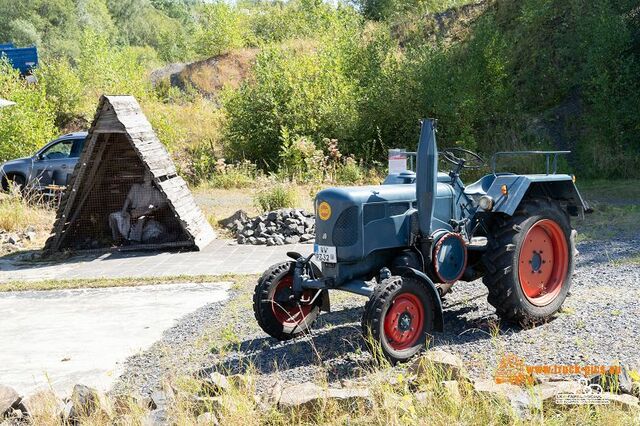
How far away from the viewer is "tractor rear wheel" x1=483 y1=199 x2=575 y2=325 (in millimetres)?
6520

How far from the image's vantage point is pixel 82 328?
7703 millimetres

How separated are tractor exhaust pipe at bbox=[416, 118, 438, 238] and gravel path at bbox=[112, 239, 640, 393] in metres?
1.13

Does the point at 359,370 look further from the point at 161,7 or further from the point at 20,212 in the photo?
→ the point at 161,7

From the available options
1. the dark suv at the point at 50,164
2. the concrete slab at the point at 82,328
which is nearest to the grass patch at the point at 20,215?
the dark suv at the point at 50,164

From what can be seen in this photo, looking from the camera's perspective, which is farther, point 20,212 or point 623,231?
point 20,212

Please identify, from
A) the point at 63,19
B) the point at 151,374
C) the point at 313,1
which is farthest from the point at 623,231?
the point at 63,19

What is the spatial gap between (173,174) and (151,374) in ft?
24.0

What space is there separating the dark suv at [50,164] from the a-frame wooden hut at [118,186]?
19.6 ft

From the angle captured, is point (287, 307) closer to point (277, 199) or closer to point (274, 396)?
point (274, 396)

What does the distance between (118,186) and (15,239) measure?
6.93 feet

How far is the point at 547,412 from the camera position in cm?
445

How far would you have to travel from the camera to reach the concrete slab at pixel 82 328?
20.5 feet

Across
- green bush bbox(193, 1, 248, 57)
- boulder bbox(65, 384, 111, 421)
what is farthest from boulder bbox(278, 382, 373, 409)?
green bush bbox(193, 1, 248, 57)

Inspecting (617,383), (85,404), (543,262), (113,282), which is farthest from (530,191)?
(113,282)
